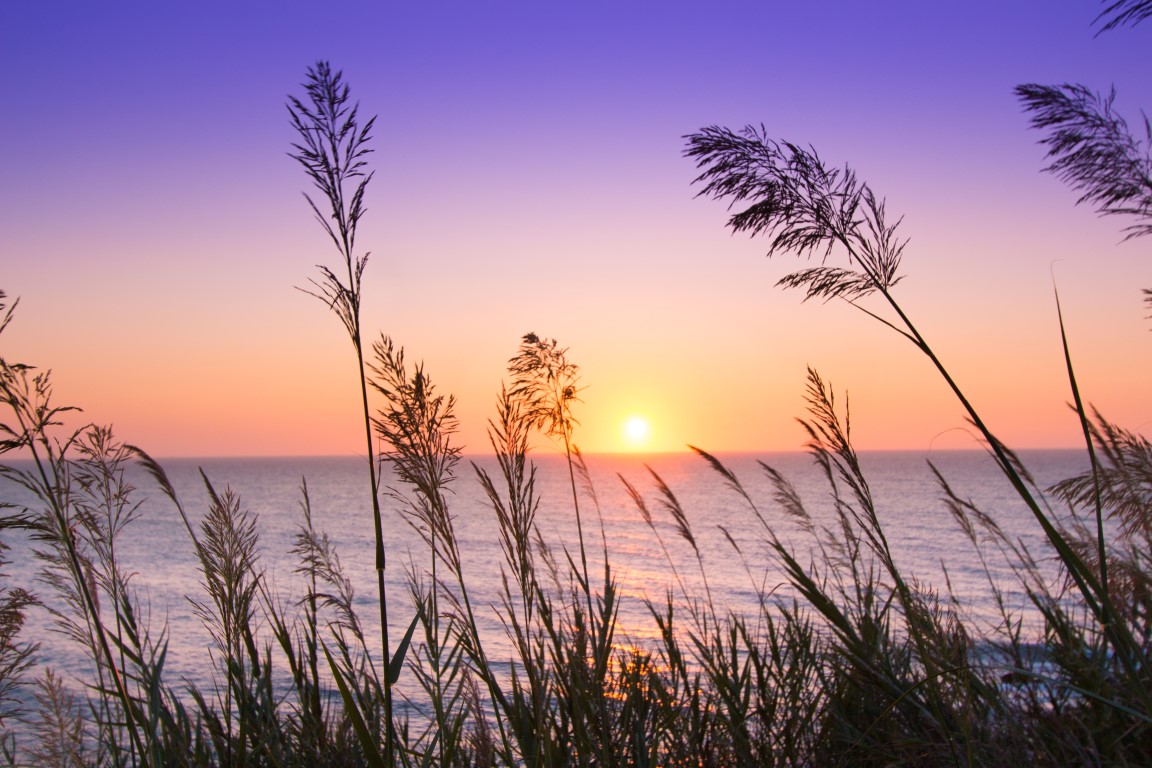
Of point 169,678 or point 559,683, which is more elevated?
point 559,683

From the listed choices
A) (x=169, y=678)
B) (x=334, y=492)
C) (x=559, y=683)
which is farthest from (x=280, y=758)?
(x=334, y=492)

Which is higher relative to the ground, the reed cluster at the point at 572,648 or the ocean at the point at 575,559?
the reed cluster at the point at 572,648

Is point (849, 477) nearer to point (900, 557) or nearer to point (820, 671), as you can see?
point (820, 671)

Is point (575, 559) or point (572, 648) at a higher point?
point (572, 648)

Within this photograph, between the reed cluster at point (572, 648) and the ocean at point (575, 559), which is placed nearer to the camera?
the reed cluster at point (572, 648)

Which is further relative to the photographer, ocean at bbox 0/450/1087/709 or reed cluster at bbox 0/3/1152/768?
ocean at bbox 0/450/1087/709

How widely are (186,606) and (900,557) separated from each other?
86.1ft

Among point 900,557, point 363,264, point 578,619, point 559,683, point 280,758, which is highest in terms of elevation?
point 363,264

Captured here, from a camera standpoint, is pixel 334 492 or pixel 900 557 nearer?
pixel 900 557

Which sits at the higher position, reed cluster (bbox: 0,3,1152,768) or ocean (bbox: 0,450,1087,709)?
reed cluster (bbox: 0,3,1152,768)

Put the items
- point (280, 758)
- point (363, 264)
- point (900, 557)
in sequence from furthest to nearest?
point (900, 557) < point (280, 758) < point (363, 264)

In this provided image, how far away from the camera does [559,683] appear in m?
2.58

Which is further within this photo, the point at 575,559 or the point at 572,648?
the point at 575,559

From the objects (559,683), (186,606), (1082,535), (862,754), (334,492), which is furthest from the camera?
(334,492)
